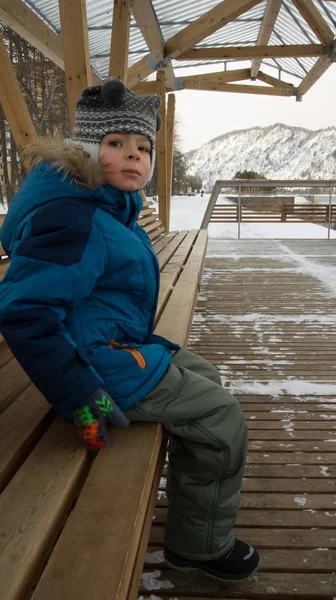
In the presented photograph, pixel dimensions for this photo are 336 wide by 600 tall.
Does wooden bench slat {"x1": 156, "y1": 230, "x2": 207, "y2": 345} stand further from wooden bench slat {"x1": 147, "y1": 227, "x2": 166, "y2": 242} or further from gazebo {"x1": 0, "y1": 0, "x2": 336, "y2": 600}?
wooden bench slat {"x1": 147, "y1": 227, "x2": 166, "y2": 242}

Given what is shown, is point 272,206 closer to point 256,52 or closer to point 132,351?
point 256,52

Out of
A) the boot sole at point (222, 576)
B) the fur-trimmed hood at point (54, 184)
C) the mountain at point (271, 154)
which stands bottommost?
the boot sole at point (222, 576)

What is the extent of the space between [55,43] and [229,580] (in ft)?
23.0

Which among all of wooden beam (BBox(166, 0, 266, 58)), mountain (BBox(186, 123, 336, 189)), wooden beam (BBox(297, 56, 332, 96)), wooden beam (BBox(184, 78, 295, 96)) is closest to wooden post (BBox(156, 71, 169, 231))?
wooden beam (BBox(166, 0, 266, 58))

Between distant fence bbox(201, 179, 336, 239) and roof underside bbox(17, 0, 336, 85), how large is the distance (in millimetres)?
2336

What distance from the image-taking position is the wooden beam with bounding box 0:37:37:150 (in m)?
4.23

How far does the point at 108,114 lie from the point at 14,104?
3095mm

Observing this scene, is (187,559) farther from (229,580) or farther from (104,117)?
(104,117)

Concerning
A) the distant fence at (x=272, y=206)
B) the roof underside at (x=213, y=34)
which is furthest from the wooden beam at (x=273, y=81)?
the distant fence at (x=272, y=206)

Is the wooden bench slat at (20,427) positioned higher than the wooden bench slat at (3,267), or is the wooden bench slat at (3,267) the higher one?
the wooden bench slat at (3,267)

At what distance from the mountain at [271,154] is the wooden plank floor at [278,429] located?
133662mm

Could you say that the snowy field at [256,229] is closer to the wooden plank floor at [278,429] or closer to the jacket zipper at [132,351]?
the wooden plank floor at [278,429]

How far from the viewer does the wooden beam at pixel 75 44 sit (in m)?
3.43

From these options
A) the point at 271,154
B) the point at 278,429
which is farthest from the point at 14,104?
the point at 271,154
